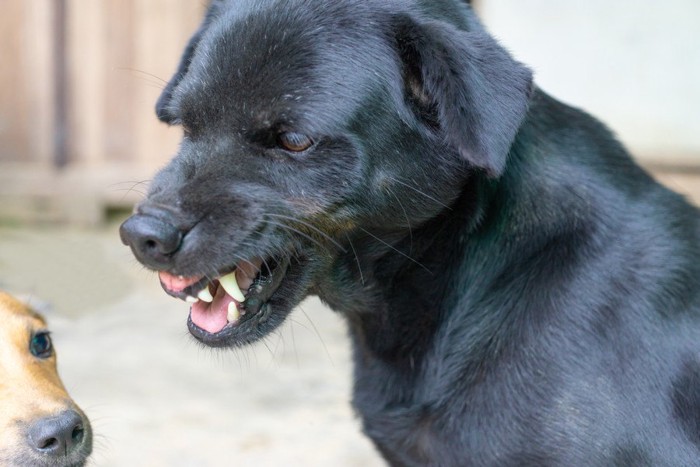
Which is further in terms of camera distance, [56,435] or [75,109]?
[75,109]

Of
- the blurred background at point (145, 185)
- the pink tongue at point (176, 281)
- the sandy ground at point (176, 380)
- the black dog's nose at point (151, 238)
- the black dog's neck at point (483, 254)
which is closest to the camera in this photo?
the black dog's nose at point (151, 238)

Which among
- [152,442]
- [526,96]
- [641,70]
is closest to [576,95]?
[641,70]

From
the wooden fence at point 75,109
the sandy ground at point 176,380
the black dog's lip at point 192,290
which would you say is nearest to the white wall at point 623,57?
the sandy ground at point 176,380

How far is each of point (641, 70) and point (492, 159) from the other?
4.00 metres

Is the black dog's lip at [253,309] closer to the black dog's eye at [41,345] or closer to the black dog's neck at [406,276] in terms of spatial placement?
the black dog's neck at [406,276]

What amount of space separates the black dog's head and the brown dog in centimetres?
83

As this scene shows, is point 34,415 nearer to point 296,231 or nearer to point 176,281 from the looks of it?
point 176,281

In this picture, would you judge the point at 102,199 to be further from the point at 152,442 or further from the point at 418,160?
the point at 418,160

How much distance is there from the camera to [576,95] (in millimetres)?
6035

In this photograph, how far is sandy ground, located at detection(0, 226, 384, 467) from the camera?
4477 mm

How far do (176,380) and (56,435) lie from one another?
2077mm

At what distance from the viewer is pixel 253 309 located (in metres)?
2.56

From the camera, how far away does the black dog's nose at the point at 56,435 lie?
307 cm

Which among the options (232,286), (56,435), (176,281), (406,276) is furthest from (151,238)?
(56,435)
